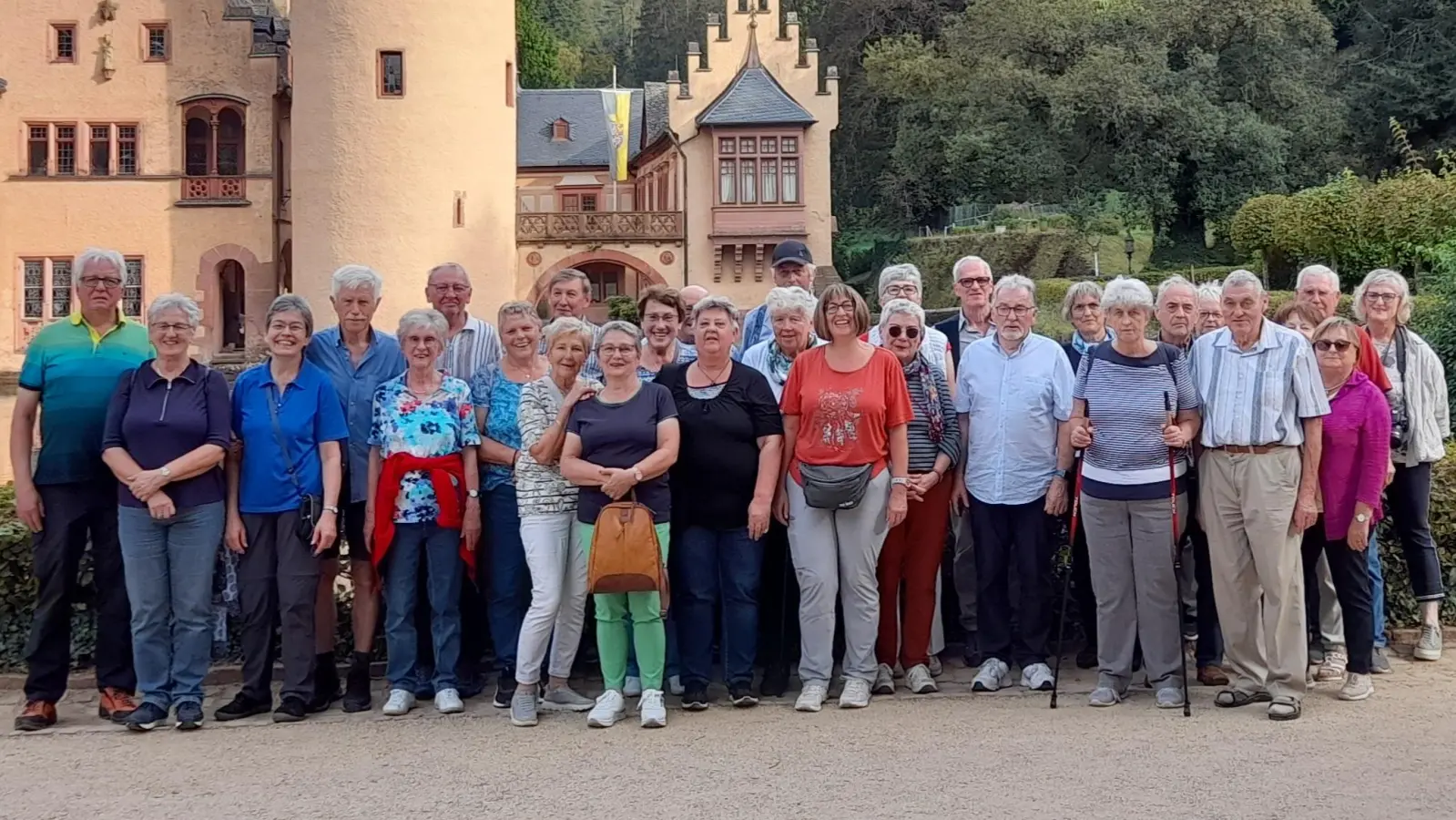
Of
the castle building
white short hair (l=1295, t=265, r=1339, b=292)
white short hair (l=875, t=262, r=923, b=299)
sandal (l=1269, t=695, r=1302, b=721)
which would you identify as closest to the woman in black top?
white short hair (l=875, t=262, r=923, b=299)

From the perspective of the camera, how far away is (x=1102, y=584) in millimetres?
6051

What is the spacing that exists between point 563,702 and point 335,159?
20768 mm

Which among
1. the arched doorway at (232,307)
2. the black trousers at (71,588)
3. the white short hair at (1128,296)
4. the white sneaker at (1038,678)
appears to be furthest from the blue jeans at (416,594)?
the arched doorway at (232,307)

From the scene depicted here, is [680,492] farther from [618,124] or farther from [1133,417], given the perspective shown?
[618,124]

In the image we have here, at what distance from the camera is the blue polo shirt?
5965mm

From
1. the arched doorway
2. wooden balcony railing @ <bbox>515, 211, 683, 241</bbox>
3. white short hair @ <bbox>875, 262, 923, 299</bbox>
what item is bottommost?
white short hair @ <bbox>875, 262, 923, 299</bbox>

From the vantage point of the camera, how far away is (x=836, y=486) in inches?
231

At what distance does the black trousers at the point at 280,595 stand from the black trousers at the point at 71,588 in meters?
0.58

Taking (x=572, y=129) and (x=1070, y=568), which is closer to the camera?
(x=1070, y=568)

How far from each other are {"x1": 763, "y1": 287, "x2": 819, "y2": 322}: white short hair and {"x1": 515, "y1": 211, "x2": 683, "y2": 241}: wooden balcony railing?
24.7 metres

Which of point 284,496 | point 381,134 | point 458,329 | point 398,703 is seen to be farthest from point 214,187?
point 398,703

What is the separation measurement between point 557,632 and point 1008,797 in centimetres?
222

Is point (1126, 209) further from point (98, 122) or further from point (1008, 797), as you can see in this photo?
point (1008, 797)

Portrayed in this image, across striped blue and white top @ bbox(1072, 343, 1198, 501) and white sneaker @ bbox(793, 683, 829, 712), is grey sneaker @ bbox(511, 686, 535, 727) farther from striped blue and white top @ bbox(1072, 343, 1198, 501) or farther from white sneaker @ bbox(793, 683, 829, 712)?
striped blue and white top @ bbox(1072, 343, 1198, 501)
